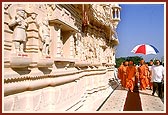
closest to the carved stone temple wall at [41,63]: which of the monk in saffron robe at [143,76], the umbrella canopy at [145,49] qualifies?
the umbrella canopy at [145,49]

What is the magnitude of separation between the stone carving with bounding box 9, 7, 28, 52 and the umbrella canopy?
8015 mm

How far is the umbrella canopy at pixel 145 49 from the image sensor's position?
1321 centimetres

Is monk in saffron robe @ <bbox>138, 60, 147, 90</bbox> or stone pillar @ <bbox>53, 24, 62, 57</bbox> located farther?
monk in saffron robe @ <bbox>138, 60, 147, 90</bbox>

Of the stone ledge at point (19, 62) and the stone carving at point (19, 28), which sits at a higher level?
the stone carving at point (19, 28)

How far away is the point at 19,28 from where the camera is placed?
226 inches

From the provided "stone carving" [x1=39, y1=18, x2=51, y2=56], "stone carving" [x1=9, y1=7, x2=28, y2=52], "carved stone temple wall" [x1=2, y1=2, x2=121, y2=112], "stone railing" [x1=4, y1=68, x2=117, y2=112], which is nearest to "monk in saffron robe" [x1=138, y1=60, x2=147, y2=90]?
"carved stone temple wall" [x1=2, y1=2, x2=121, y2=112]

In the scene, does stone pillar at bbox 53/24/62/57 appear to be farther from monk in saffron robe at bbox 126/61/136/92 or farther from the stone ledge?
monk in saffron robe at bbox 126/61/136/92

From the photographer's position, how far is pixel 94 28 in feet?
47.5

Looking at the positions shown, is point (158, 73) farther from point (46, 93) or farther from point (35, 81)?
point (35, 81)

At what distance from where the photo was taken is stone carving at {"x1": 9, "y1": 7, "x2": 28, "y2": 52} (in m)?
5.59

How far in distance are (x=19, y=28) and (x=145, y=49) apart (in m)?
8.36

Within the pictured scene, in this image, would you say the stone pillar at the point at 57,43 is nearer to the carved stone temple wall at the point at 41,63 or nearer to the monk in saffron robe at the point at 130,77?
the carved stone temple wall at the point at 41,63

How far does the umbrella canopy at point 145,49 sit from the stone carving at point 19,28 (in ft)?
26.3

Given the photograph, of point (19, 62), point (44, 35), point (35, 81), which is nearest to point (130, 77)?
point (44, 35)
